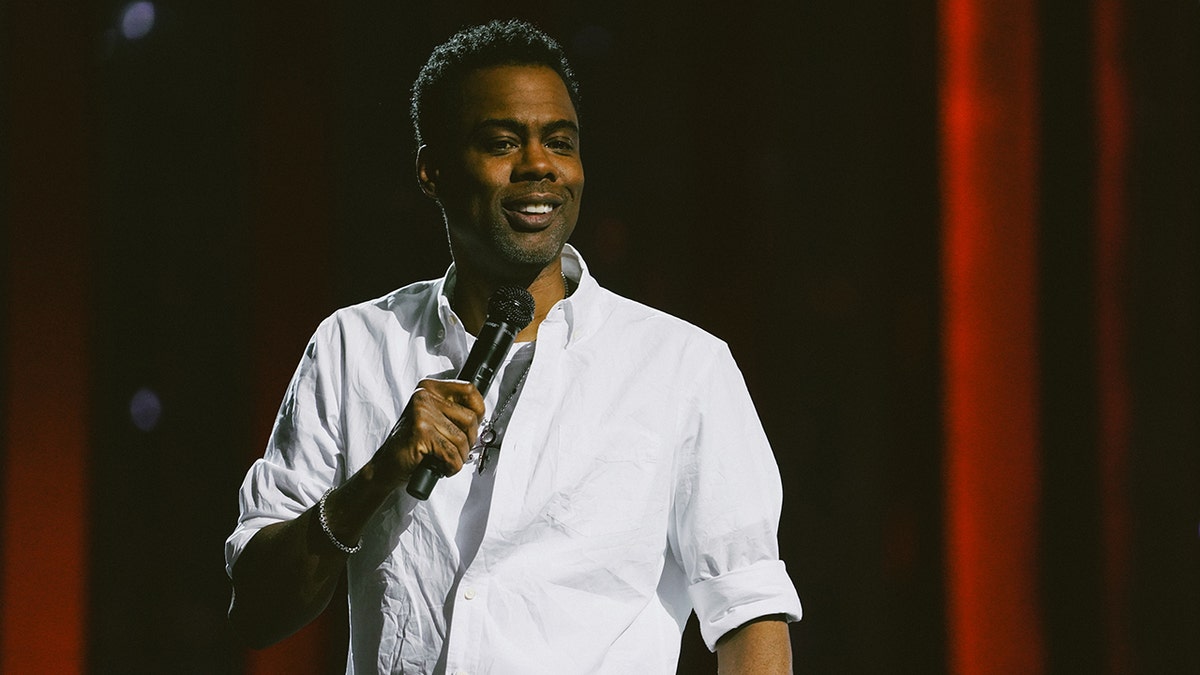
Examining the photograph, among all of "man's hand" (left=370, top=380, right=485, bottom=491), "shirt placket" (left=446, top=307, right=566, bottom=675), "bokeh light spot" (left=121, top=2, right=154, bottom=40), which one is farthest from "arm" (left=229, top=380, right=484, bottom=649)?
"bokeh light spot" (left=121, top=2, right=154, bottom=40)

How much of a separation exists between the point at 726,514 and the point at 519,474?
0.26 m

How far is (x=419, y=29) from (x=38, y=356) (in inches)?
42.4

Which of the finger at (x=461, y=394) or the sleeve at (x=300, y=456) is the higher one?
the finger at (x=461, y=394)

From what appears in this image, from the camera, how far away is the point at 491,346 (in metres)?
1.29

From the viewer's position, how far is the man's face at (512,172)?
1.50m

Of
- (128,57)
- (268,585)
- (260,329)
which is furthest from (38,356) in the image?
(268,585)

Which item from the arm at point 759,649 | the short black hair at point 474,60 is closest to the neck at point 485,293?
the short black hair at point 474,60

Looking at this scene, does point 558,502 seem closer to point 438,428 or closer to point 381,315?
point 438,428

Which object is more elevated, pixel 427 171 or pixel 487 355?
pixel 427 171

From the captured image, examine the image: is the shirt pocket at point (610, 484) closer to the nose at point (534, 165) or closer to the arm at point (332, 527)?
the arm at point (332, 527)

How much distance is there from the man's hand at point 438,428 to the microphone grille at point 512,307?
0.15 meters

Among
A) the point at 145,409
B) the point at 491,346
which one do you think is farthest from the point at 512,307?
the point at 145,409

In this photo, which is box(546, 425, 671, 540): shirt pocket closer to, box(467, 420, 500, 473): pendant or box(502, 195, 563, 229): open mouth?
box(467, 420, 500, 473): pendant

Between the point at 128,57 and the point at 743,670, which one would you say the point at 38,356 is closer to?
the point at 128,57
